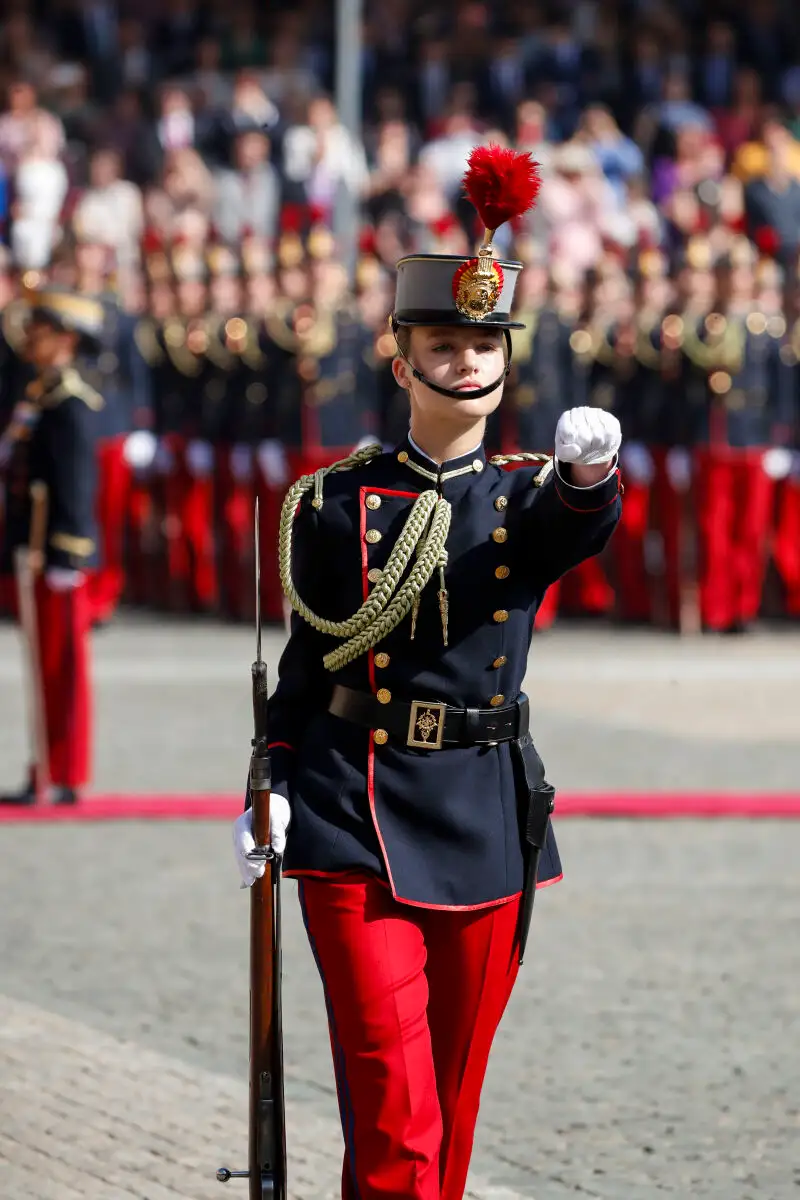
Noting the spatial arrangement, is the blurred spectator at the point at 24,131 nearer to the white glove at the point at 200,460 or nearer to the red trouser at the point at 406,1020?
the white glove at the point at 200,460

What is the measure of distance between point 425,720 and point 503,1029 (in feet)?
7.59

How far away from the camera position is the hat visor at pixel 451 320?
13.0ft

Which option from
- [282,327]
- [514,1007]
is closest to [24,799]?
[514,1007]

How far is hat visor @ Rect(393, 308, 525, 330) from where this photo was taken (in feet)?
13.0

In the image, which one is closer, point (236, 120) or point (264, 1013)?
point (264, 1013)

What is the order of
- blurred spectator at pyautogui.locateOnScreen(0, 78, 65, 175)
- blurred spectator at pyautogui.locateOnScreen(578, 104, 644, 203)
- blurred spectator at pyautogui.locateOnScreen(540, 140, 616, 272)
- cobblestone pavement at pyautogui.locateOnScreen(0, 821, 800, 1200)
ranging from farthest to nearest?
blurred spectator at pyautogui.locateOnScreen(0, 78, 65, 175)
blurred spectator at pyautogui.locateOnScreen(578, 104, 644, 203)
blurred spectator at pyautogui.locateOnScreen(540, 140, 616, 272)
cobblestone pavement at pyautogui.locateOnScreen(0, 821, 800, 1200)

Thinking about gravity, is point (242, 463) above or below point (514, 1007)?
above

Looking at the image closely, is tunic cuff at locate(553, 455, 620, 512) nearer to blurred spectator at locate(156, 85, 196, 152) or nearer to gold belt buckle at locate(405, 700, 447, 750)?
gold belt buckle at locate(405, 700, 447, 750)

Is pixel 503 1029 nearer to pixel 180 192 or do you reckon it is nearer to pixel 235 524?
pixel 235 524

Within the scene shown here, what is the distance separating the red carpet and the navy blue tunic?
4750mm

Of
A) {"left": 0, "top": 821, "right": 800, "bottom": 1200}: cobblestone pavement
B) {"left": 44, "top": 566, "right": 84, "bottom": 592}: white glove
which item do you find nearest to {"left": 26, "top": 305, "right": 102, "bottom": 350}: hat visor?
{"left": 44, "top": 566, "right": 84, "bottom": 592}: white glove

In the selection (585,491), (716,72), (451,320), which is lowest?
(585,491)

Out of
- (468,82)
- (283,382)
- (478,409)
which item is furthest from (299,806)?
(468,82)

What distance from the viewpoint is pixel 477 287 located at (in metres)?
3.96
